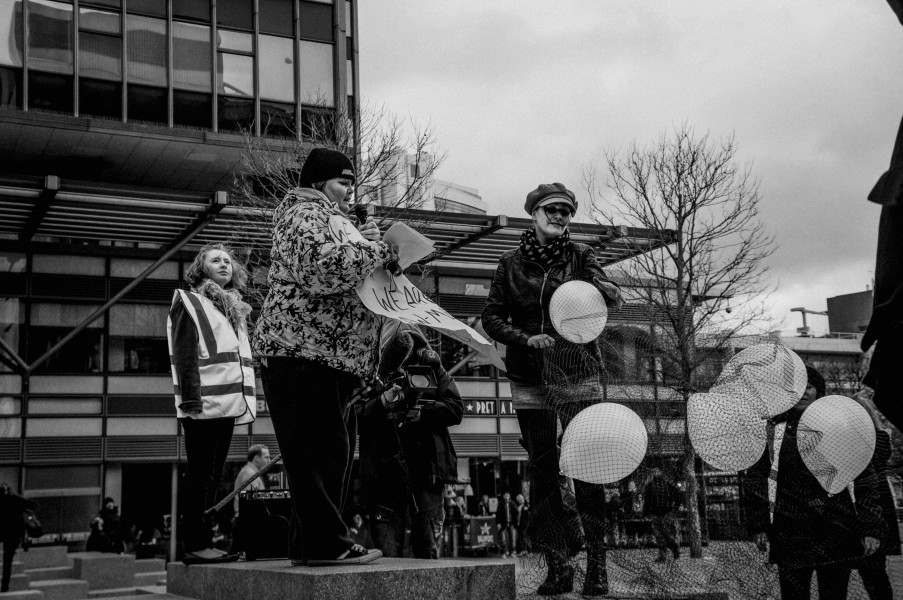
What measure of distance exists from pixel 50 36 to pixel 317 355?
914 inches

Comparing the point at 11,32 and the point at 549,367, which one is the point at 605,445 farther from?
the point at 11,32

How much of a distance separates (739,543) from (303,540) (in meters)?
1.90

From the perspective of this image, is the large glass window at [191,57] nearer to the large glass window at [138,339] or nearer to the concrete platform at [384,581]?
the large glass window at [138,339]

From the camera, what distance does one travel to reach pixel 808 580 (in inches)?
175

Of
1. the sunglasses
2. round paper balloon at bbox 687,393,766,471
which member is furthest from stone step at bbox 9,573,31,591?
round paper balloon at bbox 687,393,766,471

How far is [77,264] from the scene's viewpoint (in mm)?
26688

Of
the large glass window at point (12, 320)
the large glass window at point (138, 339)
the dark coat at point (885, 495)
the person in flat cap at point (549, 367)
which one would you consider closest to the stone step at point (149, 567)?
the person in flat cap at point (549, 367)

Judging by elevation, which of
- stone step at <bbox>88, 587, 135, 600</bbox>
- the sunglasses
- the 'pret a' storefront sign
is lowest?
stone step at <bbox>88, 587, 135, 600</bbox>

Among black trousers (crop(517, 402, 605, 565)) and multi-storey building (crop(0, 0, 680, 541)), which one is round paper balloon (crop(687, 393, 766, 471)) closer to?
black trousers (crop(517, 402, 605, 565))

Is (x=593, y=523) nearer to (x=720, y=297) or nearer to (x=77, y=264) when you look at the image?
(x=720, y=297)

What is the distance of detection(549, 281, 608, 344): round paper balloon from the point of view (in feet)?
17.3

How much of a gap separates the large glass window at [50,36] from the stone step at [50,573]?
588 inches

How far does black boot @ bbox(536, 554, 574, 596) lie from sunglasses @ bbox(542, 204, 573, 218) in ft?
6.45

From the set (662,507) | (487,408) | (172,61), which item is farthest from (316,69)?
(662,507)
